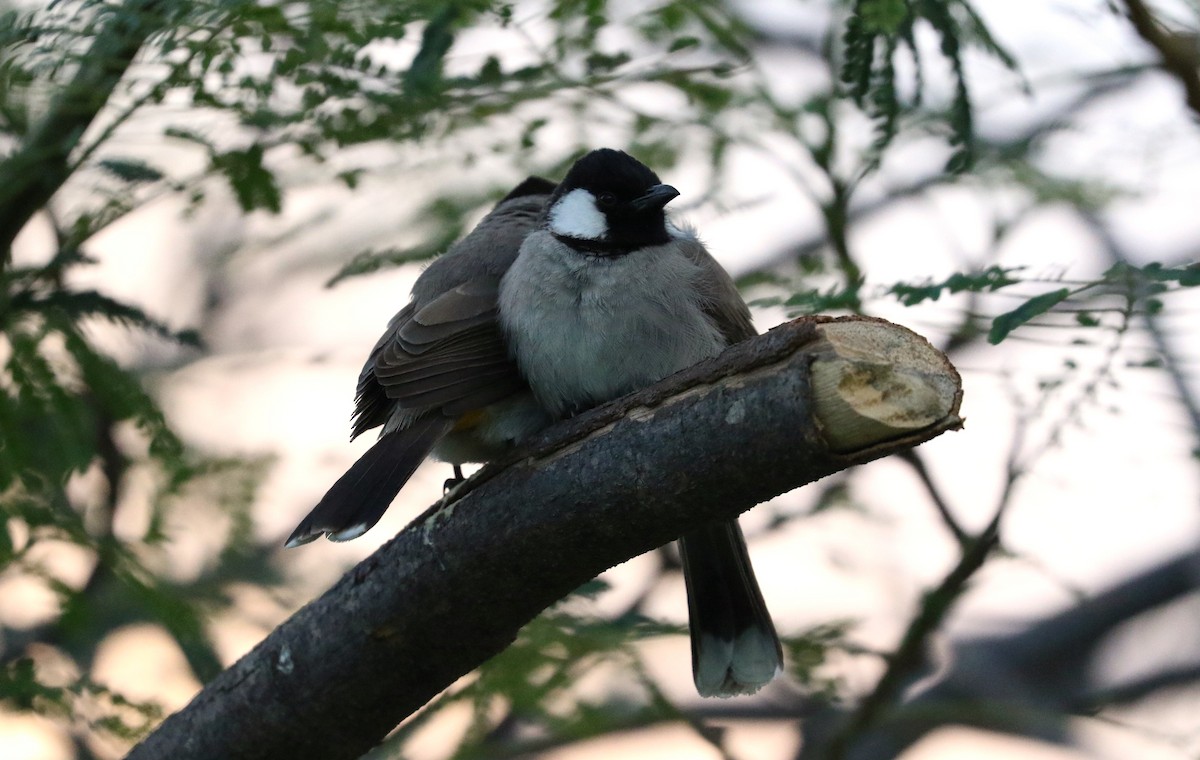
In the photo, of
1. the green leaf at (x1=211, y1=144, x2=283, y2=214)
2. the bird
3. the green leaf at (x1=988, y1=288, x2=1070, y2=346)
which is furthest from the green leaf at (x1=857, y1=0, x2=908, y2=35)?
the green leaf at (x1=211, y1=144, x2=283, y2=214)

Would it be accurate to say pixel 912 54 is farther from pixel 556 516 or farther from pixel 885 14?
pixel 556 516

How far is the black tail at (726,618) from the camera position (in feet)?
10.2

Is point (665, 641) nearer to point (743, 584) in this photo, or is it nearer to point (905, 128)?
point (743, 584)

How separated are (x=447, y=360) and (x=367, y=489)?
34 cm

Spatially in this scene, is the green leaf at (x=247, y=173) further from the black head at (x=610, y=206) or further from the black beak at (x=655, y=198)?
the black beak at (x=655, y=198)

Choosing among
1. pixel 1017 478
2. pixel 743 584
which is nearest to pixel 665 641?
pixel 743 584

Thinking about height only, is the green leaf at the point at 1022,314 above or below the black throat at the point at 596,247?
above

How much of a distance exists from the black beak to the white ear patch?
0.09 meters

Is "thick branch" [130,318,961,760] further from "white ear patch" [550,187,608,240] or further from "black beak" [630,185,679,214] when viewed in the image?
"black beak" [630,185,679,214]

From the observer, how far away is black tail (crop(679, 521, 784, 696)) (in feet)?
10.2

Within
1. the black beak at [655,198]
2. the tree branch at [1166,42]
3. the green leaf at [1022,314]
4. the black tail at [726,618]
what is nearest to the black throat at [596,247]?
the black beak at [655,198]

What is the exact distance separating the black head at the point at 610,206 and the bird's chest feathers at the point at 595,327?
0.42ft

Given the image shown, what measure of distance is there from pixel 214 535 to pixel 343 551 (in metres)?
0.66

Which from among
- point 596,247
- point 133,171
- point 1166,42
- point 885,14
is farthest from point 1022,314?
point 133,171
